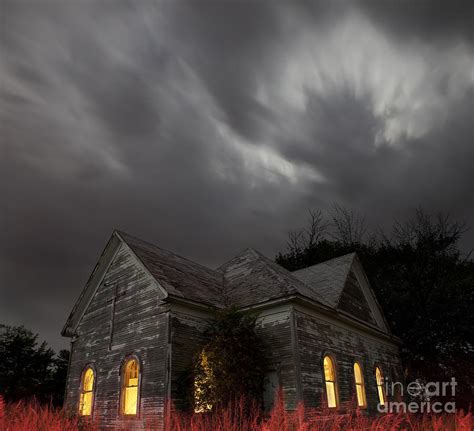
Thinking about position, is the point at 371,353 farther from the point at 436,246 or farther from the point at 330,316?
the point at 436,246

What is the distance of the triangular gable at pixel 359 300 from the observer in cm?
1739

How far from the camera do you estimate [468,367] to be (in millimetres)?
22797

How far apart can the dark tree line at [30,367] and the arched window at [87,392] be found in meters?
13.5

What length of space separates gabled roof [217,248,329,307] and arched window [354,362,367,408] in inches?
136

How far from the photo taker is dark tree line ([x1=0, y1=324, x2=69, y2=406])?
25531 mm

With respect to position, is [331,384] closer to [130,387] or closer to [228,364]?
[228,364]

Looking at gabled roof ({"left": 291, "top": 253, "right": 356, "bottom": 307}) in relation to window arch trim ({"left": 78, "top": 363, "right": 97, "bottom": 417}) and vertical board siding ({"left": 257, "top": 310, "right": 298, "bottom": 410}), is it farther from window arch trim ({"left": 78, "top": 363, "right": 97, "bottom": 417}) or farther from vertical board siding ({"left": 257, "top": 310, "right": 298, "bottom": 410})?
window arch trim ({"left": 78, "top": 363, "right": 97, "bottom": 417})

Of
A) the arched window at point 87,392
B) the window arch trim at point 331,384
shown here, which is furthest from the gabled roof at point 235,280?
the arched window at point 87,392

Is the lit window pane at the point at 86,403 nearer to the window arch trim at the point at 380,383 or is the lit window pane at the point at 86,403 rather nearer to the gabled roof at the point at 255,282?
the gabled roof at the point at 255,282

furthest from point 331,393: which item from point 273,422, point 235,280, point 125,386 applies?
point 273,422

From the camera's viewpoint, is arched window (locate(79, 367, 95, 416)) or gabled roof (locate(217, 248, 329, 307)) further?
arched window (locate(79, 367, 95, 416))

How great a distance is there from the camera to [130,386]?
1302cm

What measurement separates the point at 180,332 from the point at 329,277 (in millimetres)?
9399

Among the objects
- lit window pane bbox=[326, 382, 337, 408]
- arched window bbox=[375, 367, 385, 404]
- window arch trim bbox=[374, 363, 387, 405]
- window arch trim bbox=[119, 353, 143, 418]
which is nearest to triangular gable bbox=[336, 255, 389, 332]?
window arch trim bbox=[374, 363, 387, 405]
